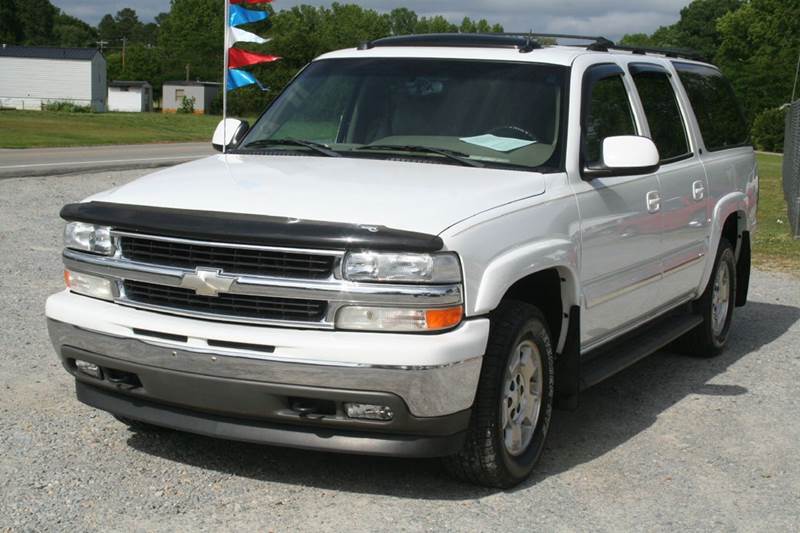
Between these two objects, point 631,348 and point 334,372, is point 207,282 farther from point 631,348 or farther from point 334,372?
point 631,348

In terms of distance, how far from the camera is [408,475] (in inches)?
199

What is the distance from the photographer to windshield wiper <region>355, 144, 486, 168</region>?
17.7 feet

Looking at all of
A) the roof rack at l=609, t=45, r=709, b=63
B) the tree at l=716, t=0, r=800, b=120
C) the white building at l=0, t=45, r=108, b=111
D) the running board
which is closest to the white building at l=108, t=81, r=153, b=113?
the white building at l=0, t=45, r=108, b=111

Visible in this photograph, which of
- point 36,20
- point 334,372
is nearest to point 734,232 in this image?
point 334,372

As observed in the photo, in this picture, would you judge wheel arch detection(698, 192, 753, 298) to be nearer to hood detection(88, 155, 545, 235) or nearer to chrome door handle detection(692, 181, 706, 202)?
chrome door handle detection(692, 181, 706, 202)

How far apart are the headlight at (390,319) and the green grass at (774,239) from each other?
348 inches

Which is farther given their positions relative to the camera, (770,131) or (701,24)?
(701,24)

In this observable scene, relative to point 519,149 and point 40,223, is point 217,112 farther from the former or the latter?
point 519,149

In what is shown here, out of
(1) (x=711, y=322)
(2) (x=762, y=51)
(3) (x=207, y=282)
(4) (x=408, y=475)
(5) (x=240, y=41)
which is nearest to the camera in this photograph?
(3) (x=207, y=282)

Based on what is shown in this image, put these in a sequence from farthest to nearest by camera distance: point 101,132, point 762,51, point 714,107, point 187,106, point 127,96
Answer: point 127,96 < point 187,106 < point 762,51 < point 101,132 < point 714,107

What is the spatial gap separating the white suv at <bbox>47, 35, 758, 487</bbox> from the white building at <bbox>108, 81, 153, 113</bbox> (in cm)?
10044

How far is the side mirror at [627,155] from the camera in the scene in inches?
213

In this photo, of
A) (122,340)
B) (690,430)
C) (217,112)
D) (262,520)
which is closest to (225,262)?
(122,340)

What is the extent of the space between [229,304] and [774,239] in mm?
11854
